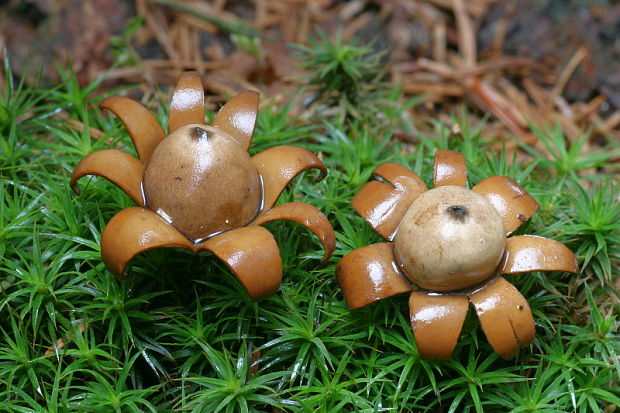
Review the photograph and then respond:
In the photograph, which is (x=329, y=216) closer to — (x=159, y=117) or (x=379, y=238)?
(x=379, y=238)

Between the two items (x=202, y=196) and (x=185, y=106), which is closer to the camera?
(x=202, y=196)

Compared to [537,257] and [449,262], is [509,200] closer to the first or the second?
[537,257]

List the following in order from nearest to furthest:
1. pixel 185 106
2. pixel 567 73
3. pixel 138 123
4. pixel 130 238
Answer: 1. pixel 130 238
2. pixel 138 123
3. pixel 185 106
4. pixel 567 73

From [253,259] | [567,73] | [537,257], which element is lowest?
[567,73]

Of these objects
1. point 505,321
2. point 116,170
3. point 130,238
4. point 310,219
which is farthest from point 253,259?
point 505,321

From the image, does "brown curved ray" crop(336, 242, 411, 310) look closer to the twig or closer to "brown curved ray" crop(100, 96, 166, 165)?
"brown curved ray" crop(100, 96, 166, 165)

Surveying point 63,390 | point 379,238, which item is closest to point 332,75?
point 379,238

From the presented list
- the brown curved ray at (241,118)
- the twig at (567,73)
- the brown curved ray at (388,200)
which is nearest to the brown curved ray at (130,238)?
the brown curved ray at (241,118)

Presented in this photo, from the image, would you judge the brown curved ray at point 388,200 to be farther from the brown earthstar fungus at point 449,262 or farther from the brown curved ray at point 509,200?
the brown curved ray at point 509,200
